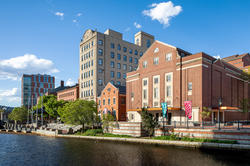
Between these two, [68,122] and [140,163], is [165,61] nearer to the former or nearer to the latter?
[68,122]

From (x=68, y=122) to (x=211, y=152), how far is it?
30932 mm

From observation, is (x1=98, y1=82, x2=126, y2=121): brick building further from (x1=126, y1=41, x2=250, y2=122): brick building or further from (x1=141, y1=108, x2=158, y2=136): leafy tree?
(x1=141, y1=108, x2=158, y2=136): leafy tree

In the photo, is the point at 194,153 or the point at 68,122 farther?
the point at 68,122

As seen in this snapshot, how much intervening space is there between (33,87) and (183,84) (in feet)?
532

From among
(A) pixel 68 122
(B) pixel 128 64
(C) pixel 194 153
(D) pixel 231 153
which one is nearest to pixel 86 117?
(A) pixel 68 122

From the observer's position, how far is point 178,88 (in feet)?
143

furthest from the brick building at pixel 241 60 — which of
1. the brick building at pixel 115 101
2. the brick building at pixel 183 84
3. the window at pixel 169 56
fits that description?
the brick building at pixel 115 101

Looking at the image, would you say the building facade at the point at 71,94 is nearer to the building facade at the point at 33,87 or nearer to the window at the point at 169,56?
the window at the point at 169,56

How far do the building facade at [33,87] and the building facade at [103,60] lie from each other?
10822 centimetres

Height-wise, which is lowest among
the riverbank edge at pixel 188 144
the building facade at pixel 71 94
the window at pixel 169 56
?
the riverbank edge at pixel 188 144

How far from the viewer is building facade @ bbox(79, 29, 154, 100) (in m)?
71.5

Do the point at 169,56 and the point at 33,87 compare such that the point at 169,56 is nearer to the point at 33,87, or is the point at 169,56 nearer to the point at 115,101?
the point at 115,101

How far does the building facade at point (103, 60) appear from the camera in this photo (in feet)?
235

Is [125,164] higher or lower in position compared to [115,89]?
lower
